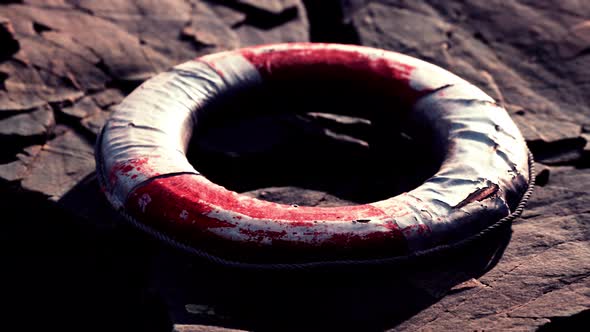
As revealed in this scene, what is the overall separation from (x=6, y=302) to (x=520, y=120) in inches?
70.1

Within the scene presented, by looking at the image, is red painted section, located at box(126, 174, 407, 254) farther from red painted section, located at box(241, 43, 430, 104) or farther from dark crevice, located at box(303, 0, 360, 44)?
dark crevice, located at box(303, 0, 360, 44)

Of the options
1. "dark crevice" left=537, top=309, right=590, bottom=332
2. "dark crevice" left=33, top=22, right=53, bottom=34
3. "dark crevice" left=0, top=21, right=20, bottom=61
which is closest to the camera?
"dark crevice" left=537, top=309, right=590, bottom=332

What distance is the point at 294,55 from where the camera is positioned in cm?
238

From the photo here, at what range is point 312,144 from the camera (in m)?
2.45

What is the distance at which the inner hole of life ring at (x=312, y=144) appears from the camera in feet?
7.45

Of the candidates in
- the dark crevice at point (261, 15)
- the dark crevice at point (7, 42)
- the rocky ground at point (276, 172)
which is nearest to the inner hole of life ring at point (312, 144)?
the rocky ground at point (276, 172)

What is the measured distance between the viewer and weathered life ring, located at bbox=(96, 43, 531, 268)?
1.72m

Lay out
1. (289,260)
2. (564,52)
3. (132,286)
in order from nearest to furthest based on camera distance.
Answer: (289,260)
(132,286)
(564,52)

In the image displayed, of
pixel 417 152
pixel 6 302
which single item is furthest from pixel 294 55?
pixel 6 302

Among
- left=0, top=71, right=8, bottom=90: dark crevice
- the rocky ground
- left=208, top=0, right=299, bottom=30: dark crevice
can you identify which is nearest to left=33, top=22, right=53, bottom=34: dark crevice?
the rocky ground

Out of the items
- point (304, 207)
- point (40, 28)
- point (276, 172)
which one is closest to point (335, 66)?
point (276, 172)

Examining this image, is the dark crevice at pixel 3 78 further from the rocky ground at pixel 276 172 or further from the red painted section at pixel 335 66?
the red painted section at pixel 335 66

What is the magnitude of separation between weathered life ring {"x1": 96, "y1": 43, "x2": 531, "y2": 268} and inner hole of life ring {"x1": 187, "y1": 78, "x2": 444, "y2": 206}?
6cm

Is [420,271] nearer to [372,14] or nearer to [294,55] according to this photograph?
[294,55]
